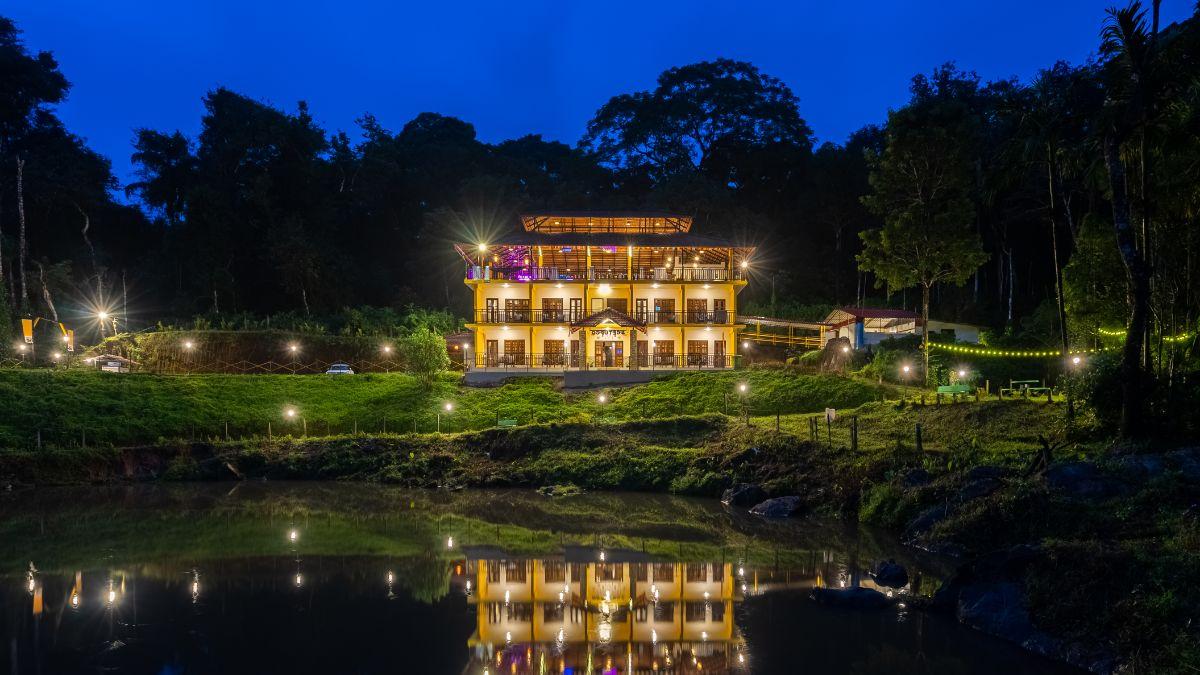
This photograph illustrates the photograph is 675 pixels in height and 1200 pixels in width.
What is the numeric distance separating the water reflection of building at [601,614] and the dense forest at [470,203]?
80.2ft

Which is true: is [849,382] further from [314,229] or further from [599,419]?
[314,229]

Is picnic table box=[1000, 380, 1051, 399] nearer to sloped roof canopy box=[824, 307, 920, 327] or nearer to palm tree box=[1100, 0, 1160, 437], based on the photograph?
palm tree box=[1100, 0, 1160, 437]

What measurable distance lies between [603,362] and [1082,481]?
101 ft

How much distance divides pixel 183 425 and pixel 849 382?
94.8ft

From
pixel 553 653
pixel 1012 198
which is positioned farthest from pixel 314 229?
pixel 553 653

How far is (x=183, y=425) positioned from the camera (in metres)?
34.0

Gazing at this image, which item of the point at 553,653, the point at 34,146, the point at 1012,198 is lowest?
the point at 553,653

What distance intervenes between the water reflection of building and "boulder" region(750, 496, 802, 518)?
557 centimetres

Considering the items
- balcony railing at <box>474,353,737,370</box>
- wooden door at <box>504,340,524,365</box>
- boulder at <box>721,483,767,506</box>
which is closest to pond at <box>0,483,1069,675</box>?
boulder at <box>721,483,767,506</box>

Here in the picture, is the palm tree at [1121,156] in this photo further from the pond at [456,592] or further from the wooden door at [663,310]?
the wooden door at [663,310]

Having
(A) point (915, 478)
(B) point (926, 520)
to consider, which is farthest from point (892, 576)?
(A) point (915, 478)

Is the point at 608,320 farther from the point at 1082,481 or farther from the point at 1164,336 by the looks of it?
the point at 1082,481

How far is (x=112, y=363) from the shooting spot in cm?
4216

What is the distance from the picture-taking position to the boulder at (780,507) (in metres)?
23.9
